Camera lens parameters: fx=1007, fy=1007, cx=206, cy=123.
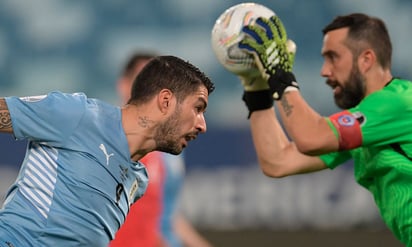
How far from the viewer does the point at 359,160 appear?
551 cm

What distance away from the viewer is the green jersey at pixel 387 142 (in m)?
5.12

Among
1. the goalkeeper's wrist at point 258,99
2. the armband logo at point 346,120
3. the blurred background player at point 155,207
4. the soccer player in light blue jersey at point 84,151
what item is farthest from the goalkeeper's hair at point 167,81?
the blurred background player at point 155,207

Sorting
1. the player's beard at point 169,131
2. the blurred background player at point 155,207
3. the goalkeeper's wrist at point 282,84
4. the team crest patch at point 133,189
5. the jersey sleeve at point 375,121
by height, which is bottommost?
the blurred background player at point 155,207

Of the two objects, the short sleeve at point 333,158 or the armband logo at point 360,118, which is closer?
the armband logo at point 360,118

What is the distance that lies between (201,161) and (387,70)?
10.6ft

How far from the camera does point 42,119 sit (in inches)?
171

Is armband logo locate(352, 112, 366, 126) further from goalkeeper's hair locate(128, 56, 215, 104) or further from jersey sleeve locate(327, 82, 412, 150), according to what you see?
goalkeeper's hair locate(128, 56, 215, 104)

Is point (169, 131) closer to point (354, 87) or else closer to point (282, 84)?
point (282, 84)

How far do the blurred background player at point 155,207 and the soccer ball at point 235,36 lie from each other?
5.29 feet

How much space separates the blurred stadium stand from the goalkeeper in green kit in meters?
2.89

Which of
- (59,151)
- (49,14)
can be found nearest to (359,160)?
(59,151)

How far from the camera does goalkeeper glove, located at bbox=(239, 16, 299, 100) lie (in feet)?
16.9

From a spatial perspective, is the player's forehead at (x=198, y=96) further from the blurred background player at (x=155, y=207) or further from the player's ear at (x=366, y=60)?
the blurred background player at (x=155, y=207)

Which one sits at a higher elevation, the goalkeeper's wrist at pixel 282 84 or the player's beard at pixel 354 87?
the goalkeeper's wrist at pixel 282 84
